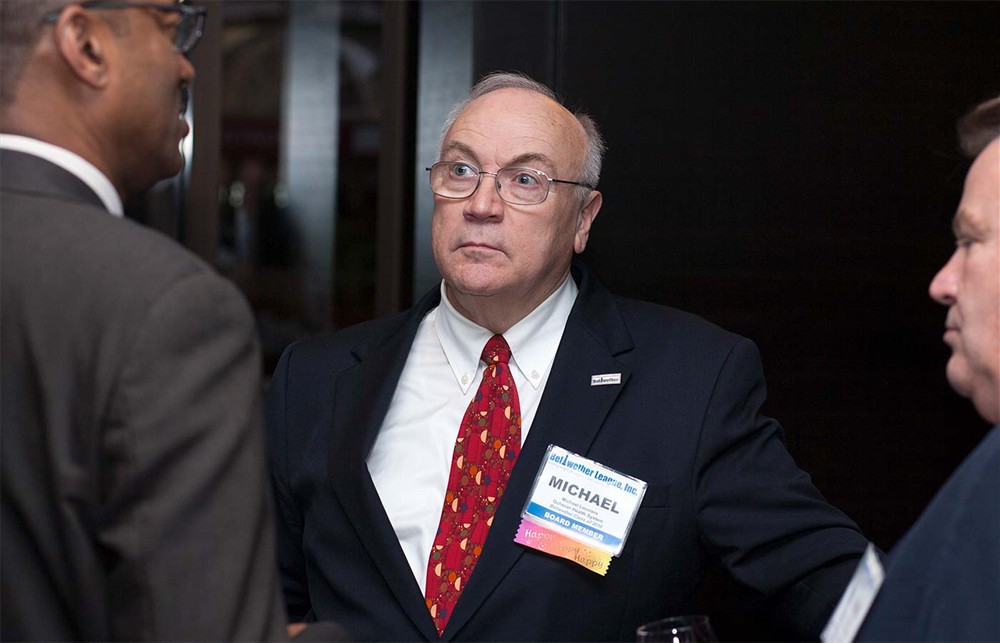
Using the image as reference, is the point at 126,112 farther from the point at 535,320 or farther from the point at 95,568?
the point at 535,320

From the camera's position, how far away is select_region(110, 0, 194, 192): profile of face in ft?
4.98

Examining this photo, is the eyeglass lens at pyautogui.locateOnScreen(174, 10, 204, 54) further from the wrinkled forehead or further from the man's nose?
the wrinkled forehead

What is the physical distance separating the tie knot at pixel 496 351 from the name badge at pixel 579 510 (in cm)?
31

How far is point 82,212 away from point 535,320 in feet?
4.85

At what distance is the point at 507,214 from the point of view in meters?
2.79

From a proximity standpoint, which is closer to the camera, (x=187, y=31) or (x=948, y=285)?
(x=187, y=31)

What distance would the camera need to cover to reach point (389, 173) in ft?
12.5

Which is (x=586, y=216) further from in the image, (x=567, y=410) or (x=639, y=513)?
(x=639, y=513)

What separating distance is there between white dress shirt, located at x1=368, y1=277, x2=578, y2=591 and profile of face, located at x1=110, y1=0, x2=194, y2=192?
1187mm

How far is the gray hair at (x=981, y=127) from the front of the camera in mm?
1909

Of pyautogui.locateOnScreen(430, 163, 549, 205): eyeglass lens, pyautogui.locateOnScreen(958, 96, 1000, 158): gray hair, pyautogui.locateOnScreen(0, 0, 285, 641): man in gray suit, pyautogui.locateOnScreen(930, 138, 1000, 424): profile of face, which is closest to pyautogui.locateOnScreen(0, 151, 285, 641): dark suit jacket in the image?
pyautogui.locateOnScreen(0, 0, 285, 641): man in gray suit

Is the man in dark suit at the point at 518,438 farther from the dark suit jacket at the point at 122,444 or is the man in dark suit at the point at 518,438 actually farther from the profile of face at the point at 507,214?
the dark suit jacket at the point at 122,444

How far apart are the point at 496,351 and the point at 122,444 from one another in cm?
149

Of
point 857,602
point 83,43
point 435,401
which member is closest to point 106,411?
point 83,43
